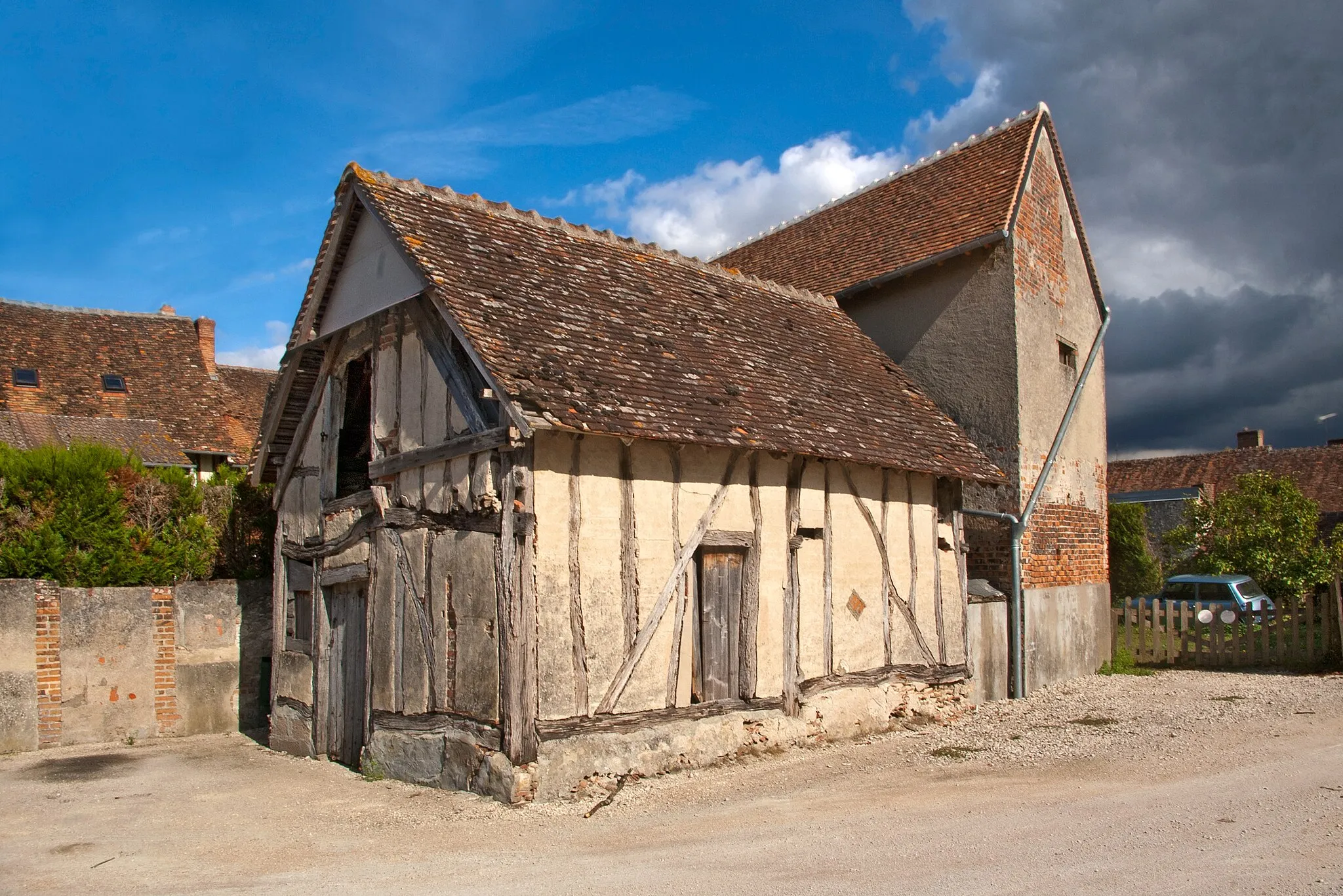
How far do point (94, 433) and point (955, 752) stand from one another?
699 inches

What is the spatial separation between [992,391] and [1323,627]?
5.56 meters

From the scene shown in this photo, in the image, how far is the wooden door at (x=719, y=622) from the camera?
29.9 ft

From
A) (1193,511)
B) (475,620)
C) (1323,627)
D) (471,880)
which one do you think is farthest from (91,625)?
(1193,511)

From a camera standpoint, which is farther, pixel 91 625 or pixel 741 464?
pixel 91 625

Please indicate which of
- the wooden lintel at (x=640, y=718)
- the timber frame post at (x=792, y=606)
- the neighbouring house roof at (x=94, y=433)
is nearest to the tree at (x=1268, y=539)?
the timber frame post at (x=792, y=606)

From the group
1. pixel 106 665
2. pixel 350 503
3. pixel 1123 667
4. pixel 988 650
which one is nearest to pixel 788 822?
pixel 350 503

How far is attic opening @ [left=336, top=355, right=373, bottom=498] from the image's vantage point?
10.7 metres

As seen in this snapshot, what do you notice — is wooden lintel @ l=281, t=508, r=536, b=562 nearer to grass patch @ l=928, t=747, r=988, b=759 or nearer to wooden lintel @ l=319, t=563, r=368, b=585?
wooden lintel @ l=319, t=563, r=368, b=585

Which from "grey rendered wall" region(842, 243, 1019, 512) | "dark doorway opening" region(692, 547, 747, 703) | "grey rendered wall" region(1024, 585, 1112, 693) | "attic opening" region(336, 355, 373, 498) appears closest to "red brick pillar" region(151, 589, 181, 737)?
"attic opening" region(336, 355, 373, 498)

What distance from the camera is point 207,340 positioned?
2553cm

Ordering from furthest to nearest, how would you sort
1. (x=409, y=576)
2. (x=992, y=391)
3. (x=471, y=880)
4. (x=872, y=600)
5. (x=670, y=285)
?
(x=992, y=391) → (x=670, y=285) → (x=872, y=600) → (x=409, y=576) → (x=471, y=880)

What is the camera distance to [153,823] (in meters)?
7.59

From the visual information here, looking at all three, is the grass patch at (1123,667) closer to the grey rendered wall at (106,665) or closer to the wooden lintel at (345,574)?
the wooden lintel at (345,574)

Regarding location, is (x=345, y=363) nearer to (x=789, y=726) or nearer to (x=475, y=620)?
(x=475, y=620)
